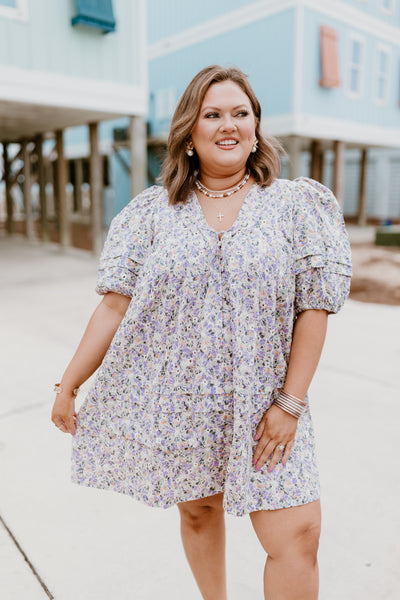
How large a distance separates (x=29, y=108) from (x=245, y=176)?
7912mm

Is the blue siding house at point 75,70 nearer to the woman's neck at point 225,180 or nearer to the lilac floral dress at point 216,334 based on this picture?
the woman's neck at point 225,180

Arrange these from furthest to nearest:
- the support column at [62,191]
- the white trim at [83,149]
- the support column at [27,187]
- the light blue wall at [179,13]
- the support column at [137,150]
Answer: the white trim at [83,149], the support column at [27,187], the light blue wall at [179,13], the support column at [62,191], the support column at [137,150]

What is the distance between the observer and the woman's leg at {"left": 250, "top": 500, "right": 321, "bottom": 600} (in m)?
1.37

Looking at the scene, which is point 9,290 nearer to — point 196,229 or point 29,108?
point 29,108

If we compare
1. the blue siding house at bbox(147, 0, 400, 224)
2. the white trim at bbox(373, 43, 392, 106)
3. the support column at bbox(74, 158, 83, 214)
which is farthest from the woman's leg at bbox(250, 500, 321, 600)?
the support column at bbox(74, 158, 83, 214)

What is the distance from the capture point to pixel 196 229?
4.79 feet

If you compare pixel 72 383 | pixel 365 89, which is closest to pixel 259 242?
pixel 72 383

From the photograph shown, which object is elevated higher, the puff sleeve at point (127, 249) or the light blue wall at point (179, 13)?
the light blue wall at point (179, 13)

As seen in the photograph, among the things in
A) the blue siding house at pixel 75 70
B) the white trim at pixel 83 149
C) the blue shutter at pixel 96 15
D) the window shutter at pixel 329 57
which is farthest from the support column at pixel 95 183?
the white trim at pixel 83 149

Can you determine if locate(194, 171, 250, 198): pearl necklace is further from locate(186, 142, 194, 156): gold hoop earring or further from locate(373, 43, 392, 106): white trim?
locate(373, 43, 392, 106): white trim

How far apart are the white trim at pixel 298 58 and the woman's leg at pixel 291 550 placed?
11303 millimetres

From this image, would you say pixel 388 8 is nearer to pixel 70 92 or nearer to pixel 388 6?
pixel 388 6

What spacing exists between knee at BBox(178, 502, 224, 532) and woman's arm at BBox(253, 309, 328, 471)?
32 cm

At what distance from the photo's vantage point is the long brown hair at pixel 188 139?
4.94ft
